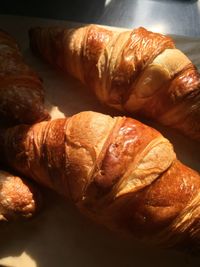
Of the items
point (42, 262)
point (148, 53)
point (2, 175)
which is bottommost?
point (42, 262)

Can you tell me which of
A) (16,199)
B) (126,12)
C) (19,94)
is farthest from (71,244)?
(126,12)

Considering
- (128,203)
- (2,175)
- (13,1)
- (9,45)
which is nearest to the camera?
(128,203)

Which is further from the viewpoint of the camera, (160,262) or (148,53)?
(148,53)

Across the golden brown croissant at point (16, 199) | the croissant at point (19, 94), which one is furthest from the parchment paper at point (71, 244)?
the croissant at point (19, 94)

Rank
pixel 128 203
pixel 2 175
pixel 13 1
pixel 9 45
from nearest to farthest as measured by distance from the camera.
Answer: pixel 128 203 < pixel 2 175 < pixel 9 45 < pixel 13 1

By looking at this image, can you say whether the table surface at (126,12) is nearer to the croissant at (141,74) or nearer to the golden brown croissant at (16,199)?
the croissant at (141,74)

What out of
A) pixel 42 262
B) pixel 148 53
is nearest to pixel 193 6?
pixel 148 53

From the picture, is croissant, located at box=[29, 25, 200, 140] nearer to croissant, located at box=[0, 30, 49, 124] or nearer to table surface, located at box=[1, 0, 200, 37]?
croissant, located at box=[0, 30, 49, 124]

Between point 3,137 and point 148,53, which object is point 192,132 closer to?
point 148,53
